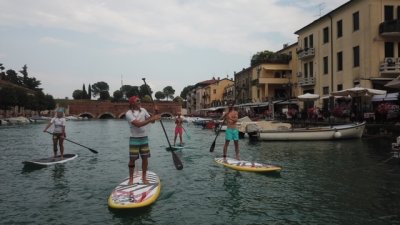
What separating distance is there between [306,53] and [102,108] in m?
109

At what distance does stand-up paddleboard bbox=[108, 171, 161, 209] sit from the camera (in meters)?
8.62

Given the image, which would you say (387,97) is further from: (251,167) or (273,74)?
(273,74)

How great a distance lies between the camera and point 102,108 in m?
144

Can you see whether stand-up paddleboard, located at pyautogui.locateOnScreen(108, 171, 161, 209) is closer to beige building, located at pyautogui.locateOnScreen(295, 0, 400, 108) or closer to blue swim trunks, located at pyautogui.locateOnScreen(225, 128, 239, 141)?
blue swim trunks, located at pyautogui.locateOnScreen(225, 128, 239, 141)

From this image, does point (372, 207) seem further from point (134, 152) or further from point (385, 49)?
point (385, 49)

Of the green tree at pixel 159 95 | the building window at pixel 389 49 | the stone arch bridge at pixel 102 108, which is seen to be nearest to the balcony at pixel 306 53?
the building window at pixel 389 49

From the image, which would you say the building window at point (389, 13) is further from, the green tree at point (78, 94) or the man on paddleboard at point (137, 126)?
the green tree at point (78, 94)

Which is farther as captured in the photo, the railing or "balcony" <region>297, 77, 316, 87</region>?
"balcony" <region>297, 77, 316, 87</region>

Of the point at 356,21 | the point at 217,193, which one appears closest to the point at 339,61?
the point at 356,21

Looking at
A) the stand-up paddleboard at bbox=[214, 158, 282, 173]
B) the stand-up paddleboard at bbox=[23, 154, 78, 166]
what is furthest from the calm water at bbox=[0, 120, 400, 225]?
the stand-up paddleboard at bbox=[23, 154, 78, 166]

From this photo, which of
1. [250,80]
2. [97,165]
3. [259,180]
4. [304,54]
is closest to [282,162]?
[259,180]

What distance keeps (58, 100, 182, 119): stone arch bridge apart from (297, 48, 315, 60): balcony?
309 ft

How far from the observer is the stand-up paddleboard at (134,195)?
8.62m

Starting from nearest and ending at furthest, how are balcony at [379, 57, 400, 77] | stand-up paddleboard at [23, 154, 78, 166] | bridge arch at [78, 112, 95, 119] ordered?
stand-up paddleboard at [23, 154, 78, 166] → balcony at [379, 57, 400, 77] → bridge arch at [78, 112, 95, 119]
